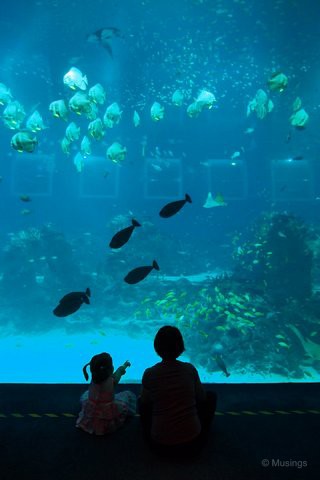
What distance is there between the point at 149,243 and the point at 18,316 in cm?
694

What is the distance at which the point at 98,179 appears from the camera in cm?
3719

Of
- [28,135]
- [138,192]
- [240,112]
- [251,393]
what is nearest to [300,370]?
[251,393]

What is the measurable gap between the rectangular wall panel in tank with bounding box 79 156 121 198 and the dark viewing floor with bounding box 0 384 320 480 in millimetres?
32111

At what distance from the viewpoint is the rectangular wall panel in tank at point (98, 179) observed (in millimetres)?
35434

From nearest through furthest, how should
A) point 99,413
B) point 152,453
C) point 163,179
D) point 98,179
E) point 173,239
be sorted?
point 152,453, point 99,413, point 173,239, point 163,179, point 98,179

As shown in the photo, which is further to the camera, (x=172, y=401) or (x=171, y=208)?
(x=171, y=208)

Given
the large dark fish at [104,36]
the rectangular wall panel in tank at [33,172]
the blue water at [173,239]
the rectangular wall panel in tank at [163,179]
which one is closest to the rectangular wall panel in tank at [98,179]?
the rectangular wall panel in tank at [33,172]

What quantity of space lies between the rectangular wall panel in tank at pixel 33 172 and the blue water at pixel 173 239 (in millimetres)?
2760

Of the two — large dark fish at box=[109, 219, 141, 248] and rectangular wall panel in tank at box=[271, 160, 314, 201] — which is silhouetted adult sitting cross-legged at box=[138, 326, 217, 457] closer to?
A: large dark fish at box=[109, 219, 141, 248]

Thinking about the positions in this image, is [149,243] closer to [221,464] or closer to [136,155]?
[221,464]

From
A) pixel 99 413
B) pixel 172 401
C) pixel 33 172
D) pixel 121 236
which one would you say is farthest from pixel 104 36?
pixel 33 172

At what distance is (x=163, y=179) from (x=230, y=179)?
22.3ft

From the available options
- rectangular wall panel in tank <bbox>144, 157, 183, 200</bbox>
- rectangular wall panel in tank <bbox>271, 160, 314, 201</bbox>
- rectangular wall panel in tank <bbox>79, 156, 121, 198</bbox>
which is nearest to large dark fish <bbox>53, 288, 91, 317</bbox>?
rectangular wall panel in tank <bbox>144, 157, 183, 200</bbox>

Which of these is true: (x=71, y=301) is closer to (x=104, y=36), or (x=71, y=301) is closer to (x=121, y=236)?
(x=121, y=236)
